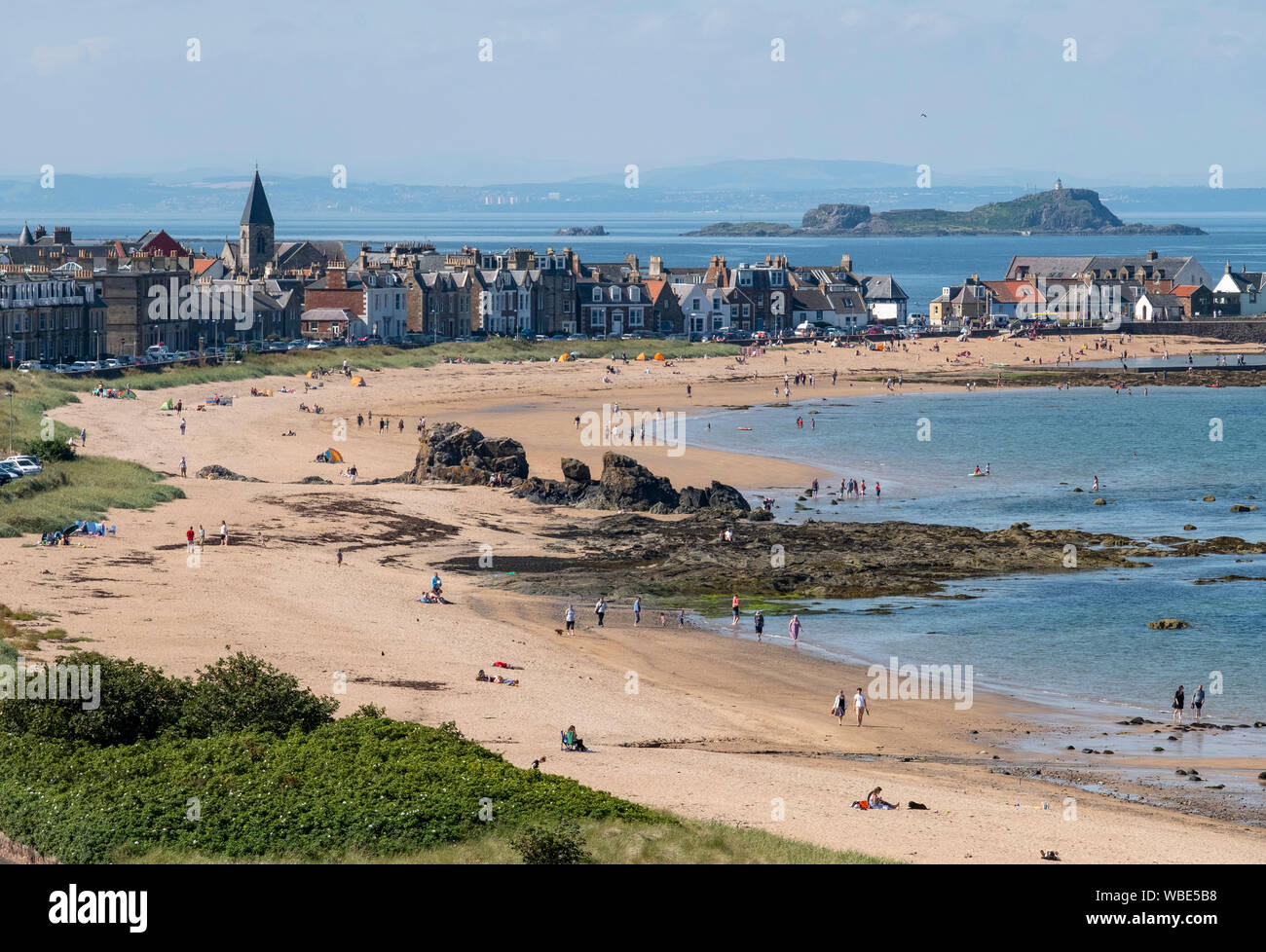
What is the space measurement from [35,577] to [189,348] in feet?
239

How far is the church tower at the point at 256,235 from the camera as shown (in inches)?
5492

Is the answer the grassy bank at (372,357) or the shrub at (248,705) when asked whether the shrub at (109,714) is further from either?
the grassy bank at (372,357)

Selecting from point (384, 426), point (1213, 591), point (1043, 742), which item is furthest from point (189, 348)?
point (1043, 742)

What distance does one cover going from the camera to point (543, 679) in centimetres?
3581

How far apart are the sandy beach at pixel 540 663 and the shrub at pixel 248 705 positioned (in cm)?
363

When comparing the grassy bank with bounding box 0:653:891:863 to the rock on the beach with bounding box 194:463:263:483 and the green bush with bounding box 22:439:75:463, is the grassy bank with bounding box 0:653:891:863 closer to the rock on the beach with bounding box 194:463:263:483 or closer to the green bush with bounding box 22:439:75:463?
the green bush with bounding box 22:439:75:463

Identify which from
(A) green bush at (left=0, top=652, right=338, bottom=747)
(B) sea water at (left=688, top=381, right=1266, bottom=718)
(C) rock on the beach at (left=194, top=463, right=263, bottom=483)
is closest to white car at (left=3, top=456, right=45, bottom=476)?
(C) rock on the beach at (left=194, top=463, right=263, bottom=483)

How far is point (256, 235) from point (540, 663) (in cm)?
11093

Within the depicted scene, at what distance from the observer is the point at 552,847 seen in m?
20.5

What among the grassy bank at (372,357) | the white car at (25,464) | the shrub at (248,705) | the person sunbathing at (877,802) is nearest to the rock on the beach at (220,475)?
the white car at (25,464)

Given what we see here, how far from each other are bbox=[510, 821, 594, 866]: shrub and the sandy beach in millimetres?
4177

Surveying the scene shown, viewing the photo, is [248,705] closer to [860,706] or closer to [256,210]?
[860,706]

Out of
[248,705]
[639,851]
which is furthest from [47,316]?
[639,851]

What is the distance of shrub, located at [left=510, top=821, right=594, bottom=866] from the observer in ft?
66.8
